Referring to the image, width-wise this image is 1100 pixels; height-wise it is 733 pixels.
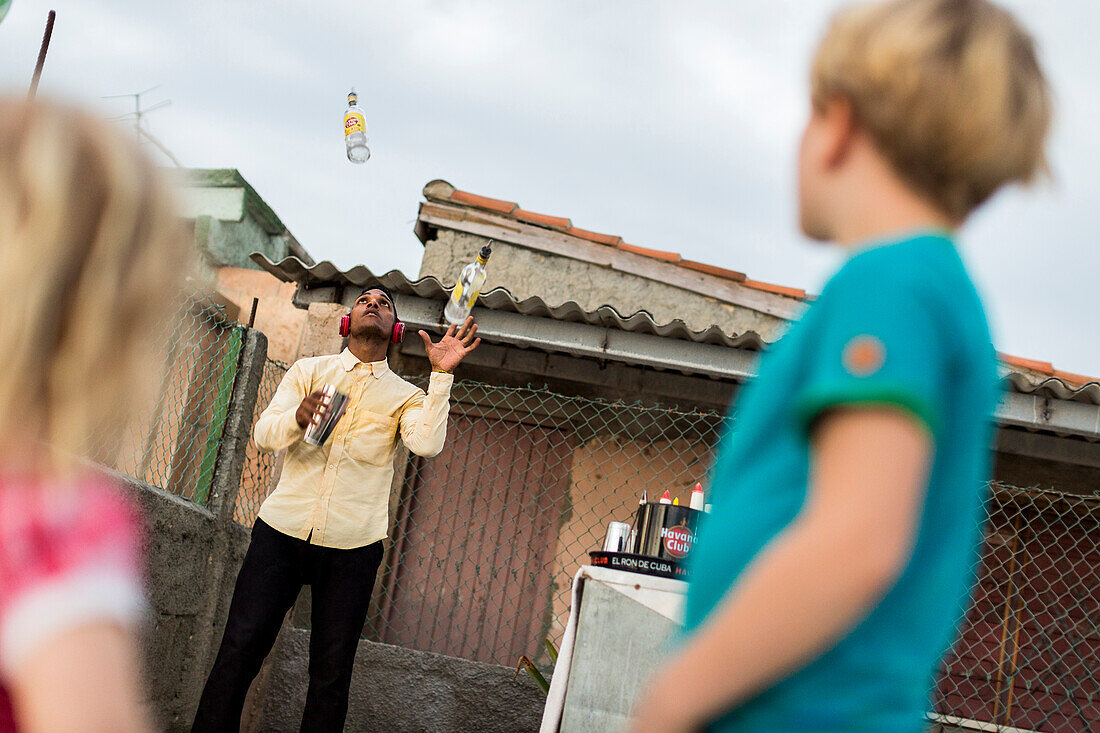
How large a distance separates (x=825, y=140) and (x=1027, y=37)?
0.23m

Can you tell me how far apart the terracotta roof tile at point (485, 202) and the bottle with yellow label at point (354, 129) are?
8.36ft

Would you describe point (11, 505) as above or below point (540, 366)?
below

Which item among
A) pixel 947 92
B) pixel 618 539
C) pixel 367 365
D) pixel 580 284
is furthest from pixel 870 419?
pixel 580 284

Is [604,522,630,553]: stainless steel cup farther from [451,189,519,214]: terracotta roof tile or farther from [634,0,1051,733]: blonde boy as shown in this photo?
[451,189,519,214]: terracotta roof tile

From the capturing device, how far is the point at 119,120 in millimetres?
1122

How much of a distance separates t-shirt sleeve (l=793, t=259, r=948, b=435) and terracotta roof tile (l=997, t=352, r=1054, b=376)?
7449 mm

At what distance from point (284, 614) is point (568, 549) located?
3.04 m

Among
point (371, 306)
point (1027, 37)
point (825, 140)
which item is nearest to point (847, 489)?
point (825, 140)

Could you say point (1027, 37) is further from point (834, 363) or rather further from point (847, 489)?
point (847, 489)

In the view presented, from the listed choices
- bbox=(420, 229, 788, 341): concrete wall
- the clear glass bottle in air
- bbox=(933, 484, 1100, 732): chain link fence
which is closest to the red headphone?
the clear glass bottle in air

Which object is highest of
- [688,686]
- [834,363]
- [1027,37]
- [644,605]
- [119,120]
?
[1027,37]

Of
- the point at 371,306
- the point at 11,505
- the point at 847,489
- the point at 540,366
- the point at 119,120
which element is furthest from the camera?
the point at 540,366

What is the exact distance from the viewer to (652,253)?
8531 mm

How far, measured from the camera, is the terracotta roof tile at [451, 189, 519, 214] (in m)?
8.57
